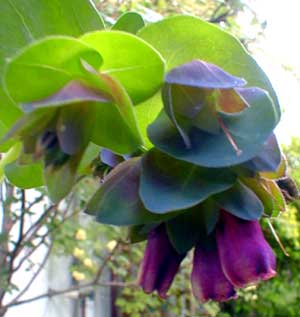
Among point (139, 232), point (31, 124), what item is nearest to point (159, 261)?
point (139, 232)

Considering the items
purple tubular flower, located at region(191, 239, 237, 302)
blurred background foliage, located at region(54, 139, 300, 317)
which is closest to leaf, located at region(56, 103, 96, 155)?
purple tubular flower, located at region(191, 239, 237, 302)

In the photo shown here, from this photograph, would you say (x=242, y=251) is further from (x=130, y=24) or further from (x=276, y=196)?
(x=130, y=24)

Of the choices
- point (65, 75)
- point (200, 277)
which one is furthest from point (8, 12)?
point (200, 277)

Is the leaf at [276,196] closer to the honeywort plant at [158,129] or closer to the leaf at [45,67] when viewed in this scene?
the honeywort plant at [158,129]

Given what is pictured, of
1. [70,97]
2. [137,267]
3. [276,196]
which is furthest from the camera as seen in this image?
[137,267]

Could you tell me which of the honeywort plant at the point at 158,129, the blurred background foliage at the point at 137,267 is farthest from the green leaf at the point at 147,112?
the blurred background foliage at the point at 137,267

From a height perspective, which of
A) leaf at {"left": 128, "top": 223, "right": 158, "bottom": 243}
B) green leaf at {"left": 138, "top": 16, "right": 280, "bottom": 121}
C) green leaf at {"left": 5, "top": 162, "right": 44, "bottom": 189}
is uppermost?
green leaf at {"left": 138, "top": 16, "right": 280, "bottom": 121}

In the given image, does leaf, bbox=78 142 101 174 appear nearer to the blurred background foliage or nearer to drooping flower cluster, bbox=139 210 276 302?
drooping flower cluster, bbox=139 210 276 302
